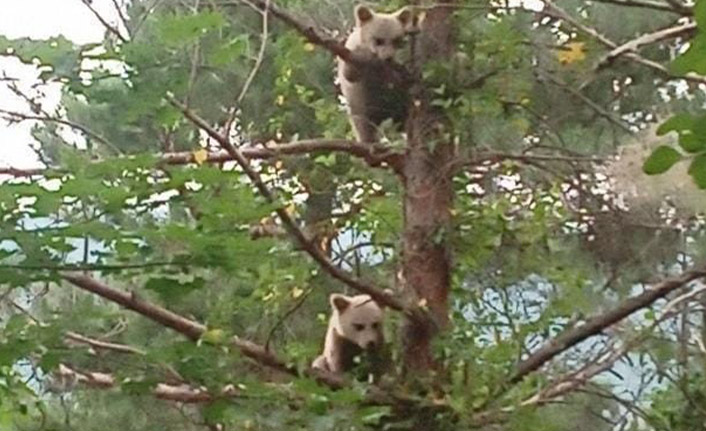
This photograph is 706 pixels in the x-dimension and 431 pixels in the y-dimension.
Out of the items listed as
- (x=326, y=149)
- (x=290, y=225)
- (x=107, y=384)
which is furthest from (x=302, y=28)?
(x=107, y=384)

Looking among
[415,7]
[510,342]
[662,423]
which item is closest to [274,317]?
[510,342]

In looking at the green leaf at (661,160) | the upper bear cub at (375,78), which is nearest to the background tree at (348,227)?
the upper bear cub at (375,78)

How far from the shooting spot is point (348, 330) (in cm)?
409

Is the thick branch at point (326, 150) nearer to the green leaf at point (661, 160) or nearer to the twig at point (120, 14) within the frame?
the twig at point (120, 14)

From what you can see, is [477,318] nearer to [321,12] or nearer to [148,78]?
[321,12]

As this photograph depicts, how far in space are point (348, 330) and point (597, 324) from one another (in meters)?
1.14

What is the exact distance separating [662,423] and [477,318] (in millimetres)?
922

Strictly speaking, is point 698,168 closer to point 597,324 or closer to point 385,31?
point 597,324

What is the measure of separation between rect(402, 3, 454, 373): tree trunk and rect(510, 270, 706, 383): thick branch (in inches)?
11.4

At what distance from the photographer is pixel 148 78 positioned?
1.94 m

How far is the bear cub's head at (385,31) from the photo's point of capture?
385cm

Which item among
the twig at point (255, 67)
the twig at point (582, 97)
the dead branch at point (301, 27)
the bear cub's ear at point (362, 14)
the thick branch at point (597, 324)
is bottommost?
the thick branch at point (597, 324)

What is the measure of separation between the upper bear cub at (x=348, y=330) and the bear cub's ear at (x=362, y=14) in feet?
3.23

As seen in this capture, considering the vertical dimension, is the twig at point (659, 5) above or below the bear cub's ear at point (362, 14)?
below
